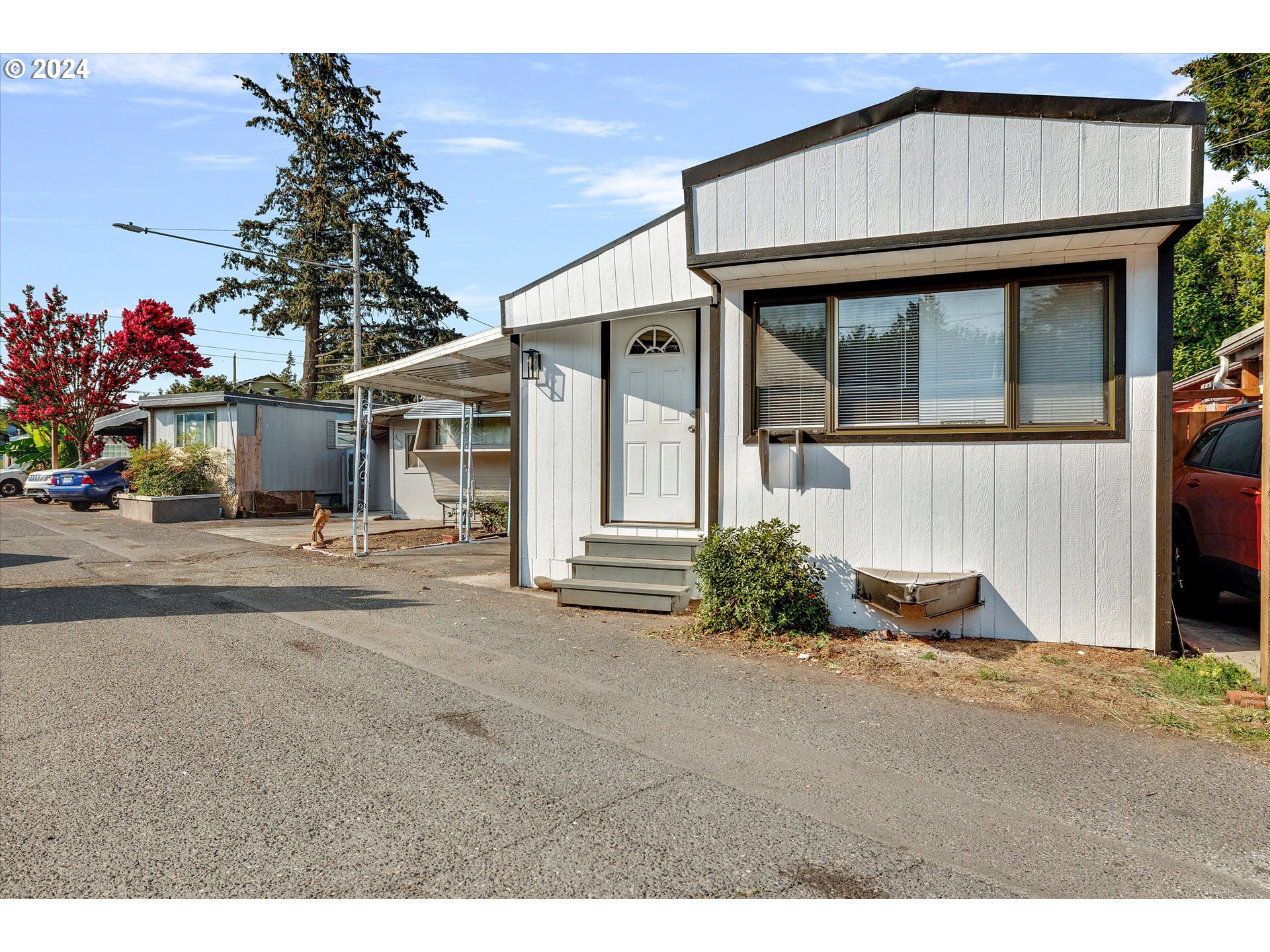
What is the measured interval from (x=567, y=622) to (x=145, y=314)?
2530 cm

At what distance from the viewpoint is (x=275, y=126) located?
27375 mm

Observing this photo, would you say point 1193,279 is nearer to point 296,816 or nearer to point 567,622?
point 567,622

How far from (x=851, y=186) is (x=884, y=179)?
0.24 metres

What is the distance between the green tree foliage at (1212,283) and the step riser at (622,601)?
17.5 metres

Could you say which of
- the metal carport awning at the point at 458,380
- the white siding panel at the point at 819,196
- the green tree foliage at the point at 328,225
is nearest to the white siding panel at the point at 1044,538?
the white siding panel at the point at 819,196

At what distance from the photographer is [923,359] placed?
20.1 ft

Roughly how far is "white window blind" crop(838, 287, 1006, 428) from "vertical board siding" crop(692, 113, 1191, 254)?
678mm

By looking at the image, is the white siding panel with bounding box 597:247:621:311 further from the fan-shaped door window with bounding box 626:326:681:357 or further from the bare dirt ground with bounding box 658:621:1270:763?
the bare dirt ground with bounding box 658:621:1270:763

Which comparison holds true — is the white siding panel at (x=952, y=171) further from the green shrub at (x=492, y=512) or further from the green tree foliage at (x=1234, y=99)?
the green tree foliage at (x=1234, y=99)

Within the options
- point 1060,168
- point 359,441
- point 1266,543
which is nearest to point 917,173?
point 1060,168

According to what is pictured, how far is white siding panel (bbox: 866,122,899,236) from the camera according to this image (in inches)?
228

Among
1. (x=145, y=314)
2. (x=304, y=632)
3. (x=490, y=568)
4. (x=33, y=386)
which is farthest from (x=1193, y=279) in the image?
(x=33, y=386)

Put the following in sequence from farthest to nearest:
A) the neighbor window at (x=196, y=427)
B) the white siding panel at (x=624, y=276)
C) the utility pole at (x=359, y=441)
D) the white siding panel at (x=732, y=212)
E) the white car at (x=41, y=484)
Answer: the white car at (x=41, y=484), the neighbor window at (x=196, y=427), the utility pole at (x=359, y=441), the white siding panel at (x=624, y=276), the white siding panel at (x=732, y=212)

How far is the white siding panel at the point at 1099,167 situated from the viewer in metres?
5.22
